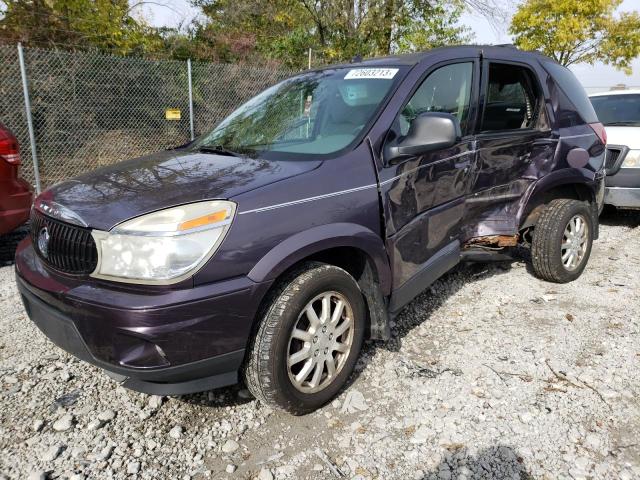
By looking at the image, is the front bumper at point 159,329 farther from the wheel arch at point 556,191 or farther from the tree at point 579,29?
the tree at point 579,29

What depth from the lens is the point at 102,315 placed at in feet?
6.53

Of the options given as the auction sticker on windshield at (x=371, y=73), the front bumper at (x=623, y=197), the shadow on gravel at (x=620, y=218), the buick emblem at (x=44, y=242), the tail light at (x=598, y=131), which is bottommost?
the shadow on gravel at (x=620, y=218)

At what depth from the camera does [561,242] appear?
398 cm

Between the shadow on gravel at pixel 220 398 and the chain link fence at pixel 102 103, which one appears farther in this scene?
the chain link fence at pixel 102 103

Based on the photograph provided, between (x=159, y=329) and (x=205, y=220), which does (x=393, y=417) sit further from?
(x=205, y=220)

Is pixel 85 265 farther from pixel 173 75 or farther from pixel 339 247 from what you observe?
pixel 173 75

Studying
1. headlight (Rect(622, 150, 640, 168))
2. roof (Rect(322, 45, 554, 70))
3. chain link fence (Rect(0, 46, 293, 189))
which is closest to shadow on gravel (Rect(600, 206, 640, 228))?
headlight (Rect(622, 150, 640, 168))

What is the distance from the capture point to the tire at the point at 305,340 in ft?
7.28

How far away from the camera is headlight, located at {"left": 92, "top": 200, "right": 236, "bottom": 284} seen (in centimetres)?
197

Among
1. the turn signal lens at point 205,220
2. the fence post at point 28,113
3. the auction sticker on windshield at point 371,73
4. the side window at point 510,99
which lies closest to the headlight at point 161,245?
the turn signal lens at point 205,220

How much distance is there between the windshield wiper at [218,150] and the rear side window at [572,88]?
9.05 ft

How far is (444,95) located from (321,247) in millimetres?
1577

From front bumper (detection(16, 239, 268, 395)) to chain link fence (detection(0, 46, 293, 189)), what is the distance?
17.6 feet

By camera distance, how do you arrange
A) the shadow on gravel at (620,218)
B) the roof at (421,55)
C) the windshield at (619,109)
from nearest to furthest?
the roof at (421,55)
the shadow on gravel at (620,218)
the windshield at (619,109)
